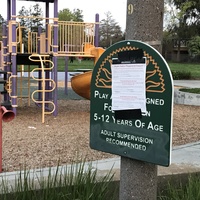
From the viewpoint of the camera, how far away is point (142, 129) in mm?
2273

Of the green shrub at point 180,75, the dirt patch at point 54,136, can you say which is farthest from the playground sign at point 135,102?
the green shrub at point 180,75

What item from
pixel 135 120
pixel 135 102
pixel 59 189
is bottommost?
pixel 59 189

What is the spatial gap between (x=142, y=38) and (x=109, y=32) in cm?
7545

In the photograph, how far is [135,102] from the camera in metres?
2.27

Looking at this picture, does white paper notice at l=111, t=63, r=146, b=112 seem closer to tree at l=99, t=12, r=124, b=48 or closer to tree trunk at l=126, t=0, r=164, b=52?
tree trunk at l=126, t=0, r=164, b=52

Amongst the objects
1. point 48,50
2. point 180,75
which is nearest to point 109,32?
point 180,75

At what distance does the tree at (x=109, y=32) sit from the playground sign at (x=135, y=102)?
229 feet

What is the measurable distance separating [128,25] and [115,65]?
0.25m

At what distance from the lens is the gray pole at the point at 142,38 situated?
7.56 ft

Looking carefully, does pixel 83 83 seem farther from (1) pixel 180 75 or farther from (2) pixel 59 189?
(1) pixel 180 75

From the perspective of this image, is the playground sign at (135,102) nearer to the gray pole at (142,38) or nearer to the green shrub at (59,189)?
the gray pole at (142,38)

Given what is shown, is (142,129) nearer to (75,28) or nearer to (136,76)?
(136,76)

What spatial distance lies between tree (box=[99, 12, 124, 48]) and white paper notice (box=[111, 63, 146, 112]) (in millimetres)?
69970

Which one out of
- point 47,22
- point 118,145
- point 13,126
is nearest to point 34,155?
point 13,126
